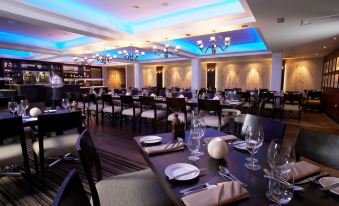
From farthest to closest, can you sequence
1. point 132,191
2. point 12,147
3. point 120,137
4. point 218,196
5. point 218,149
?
1. point 120,137
2. point 12,147
3. point 132,191
4. point 218,149
5. point 218,196

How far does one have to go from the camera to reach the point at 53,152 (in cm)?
241

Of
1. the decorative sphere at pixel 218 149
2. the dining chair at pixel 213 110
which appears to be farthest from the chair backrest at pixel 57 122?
the dining chair at pixel 213 110

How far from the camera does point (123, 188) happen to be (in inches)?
57.7

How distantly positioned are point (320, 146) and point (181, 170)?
109cm

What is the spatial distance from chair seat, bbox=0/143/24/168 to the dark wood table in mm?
1531

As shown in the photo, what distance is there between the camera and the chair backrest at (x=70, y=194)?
68 centimetres

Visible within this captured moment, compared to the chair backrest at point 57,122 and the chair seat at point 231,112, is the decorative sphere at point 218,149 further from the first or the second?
the chair seat at point 231,112

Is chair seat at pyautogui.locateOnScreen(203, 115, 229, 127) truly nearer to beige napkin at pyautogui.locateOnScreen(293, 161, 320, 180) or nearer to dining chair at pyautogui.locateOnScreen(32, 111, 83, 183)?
dining chair at pyautogui.locateOnScreen(32, 111, 83, 183)

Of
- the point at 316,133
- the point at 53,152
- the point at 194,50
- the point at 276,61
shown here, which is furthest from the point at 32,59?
the point at 316,133

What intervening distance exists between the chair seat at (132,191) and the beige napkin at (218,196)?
22.2 inches

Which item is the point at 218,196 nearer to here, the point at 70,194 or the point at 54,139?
the point at 70,194

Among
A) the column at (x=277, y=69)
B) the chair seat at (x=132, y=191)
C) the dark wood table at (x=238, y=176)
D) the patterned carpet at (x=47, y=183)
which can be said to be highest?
the column at (x=277, y=69)

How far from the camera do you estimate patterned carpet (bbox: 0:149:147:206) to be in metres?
2.16

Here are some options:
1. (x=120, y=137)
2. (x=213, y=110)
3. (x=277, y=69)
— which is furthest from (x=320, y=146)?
(x=277, y=69)
